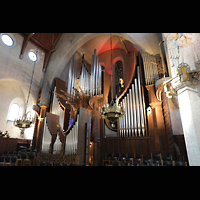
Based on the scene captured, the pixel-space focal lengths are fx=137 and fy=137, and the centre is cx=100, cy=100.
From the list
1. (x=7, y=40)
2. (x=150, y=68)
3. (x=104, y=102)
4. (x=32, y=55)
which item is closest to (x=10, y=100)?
(x=32, y=55)

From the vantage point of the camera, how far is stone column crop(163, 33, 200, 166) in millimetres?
2715

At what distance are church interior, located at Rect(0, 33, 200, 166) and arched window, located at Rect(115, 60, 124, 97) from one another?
7 centimetres

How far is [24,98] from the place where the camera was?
11398mm

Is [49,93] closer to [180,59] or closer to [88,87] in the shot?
[88,87]

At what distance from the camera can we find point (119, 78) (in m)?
10.1

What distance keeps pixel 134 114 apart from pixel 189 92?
447 cm

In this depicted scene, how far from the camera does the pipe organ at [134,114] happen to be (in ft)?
23.1

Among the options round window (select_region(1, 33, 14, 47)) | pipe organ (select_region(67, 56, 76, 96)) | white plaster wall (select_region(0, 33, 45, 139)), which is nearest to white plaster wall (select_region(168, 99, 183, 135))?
pipe organ (select_region(67, 56, 76, 96))

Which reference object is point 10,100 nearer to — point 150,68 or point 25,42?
point 25,42

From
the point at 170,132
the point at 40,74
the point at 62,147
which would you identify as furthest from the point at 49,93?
the point at 170,132

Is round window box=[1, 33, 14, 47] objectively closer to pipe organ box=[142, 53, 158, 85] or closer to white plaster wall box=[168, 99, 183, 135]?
pipe organ box=[142, 53, 158, 85]

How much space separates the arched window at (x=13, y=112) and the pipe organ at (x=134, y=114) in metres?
8.54

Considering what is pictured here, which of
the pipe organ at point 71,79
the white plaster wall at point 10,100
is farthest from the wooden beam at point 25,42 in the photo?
the pipe organ at point 71,79
